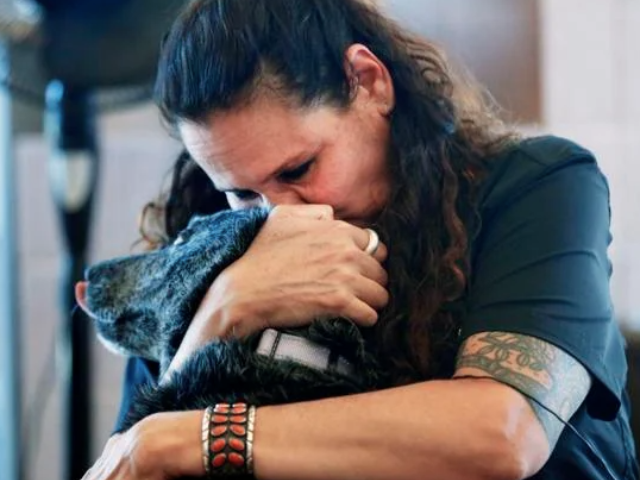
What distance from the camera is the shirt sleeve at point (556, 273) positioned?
3.70 ft

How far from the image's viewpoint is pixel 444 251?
1.24m

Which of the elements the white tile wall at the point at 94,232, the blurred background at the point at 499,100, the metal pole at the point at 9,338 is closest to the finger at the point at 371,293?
the blurred background at the point at 499,100

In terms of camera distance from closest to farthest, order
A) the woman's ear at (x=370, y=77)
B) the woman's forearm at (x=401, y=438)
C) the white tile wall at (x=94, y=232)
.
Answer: the woman's forearm at (x=401, y=438) → the woman's ear at (x=370, y=77) → the white tile wall at (x=94, y=232)

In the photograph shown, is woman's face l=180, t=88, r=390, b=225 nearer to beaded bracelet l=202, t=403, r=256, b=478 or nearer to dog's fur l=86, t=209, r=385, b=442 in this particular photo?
dog's fur l=86, t=209, r=385, b=442

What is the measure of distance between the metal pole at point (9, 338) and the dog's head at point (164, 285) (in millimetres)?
1030

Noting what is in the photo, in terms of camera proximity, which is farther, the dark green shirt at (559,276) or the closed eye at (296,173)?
the closed eye at (296,173)

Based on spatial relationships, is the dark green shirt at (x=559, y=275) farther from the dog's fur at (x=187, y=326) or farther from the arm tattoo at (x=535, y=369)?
the dog's fur at (x=187, y=326)

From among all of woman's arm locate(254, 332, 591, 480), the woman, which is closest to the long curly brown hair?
the woman

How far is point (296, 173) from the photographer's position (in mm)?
1242

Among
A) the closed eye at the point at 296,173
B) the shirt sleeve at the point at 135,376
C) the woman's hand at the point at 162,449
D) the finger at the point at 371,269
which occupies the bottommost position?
the shirt sleeve at the point at 135,376

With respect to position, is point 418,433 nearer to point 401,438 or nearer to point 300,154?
point 401,438

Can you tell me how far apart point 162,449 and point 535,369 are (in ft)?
1.23

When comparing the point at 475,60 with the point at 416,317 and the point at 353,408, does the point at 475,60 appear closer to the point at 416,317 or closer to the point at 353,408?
the point at 416,317

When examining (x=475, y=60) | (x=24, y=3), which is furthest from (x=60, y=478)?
(x=475, y=60)
